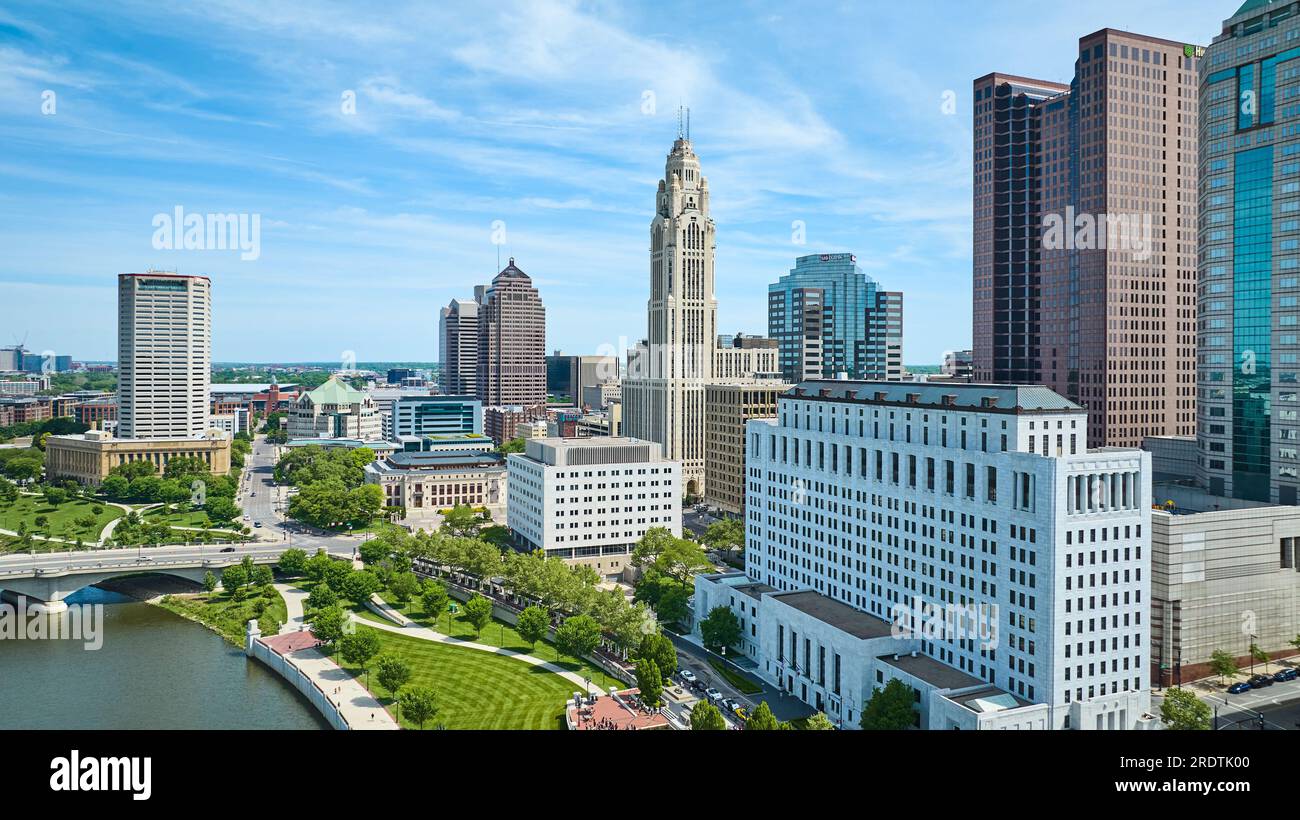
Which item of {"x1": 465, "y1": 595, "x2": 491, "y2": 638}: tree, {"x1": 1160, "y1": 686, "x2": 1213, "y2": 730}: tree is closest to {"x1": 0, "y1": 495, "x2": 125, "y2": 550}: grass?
{"x1": 465, "y1": 595, "x2": 491, "y2": 638}: tree

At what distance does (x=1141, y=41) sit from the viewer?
78.4 metres

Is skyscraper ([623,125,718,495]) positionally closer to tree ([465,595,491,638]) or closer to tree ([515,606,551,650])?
tree ([465,595,491,638])

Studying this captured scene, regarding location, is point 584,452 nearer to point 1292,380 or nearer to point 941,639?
point 941,639

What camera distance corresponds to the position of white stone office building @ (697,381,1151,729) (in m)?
39.2

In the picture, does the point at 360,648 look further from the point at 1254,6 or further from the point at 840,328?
the point at 840,328

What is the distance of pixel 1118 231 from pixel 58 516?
360 ft

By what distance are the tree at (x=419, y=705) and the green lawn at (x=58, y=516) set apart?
55903 millimetres

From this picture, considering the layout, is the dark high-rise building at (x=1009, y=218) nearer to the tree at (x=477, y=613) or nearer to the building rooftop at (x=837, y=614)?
the building rooftop at (x=837, y=614)

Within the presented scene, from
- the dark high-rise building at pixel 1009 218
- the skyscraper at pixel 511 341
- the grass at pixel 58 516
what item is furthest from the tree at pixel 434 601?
the skyscraper at pixel 511 341

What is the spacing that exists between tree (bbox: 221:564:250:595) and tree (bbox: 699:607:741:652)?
Answer: 119 ft

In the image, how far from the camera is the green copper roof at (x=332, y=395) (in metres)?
159

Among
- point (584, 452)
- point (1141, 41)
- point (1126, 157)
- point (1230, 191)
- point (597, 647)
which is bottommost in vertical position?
point (597, 647)
